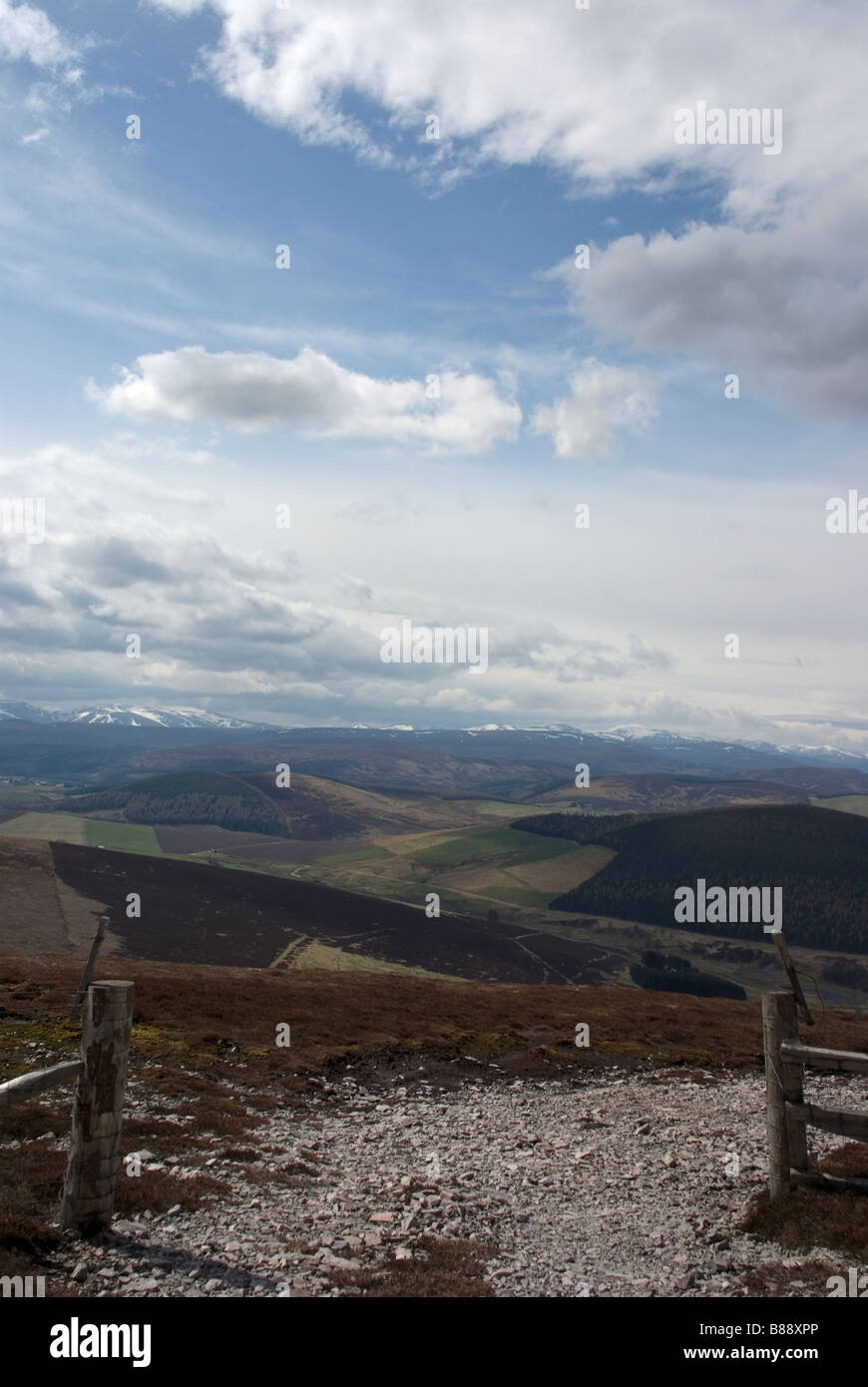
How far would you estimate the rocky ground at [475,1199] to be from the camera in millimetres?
11703

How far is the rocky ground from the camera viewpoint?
38.4ft

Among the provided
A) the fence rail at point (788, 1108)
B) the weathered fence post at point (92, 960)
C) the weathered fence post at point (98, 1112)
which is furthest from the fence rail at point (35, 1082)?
the fence rail at point (788, 1108)

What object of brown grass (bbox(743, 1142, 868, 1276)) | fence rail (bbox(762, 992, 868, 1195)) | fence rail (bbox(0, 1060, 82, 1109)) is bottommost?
brown grass (bbox(743, 1142, 868, 1276))

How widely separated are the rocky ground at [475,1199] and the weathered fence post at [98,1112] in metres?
0.60

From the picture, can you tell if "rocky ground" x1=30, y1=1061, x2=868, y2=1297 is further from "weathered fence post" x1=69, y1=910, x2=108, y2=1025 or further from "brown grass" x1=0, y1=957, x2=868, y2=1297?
"weathered fence post" x1=69, y1=910, x2=108, y2=1025

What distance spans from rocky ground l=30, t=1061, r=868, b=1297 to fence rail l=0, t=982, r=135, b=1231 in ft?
2.06

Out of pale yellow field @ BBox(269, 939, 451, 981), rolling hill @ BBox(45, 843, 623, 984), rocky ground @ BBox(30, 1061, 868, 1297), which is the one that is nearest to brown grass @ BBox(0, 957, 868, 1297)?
rocky ground @ BBox(30, 1061, 868, 1297)

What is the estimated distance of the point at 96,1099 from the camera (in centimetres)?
1244

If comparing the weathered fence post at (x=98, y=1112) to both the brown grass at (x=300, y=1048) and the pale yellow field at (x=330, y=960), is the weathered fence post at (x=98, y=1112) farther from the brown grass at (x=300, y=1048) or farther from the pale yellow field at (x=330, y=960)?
the pale yellow field at (x=330, y=960)

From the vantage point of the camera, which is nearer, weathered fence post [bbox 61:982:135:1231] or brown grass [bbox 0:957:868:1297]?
weathered fence post [bbox 61:982:135:1231]
